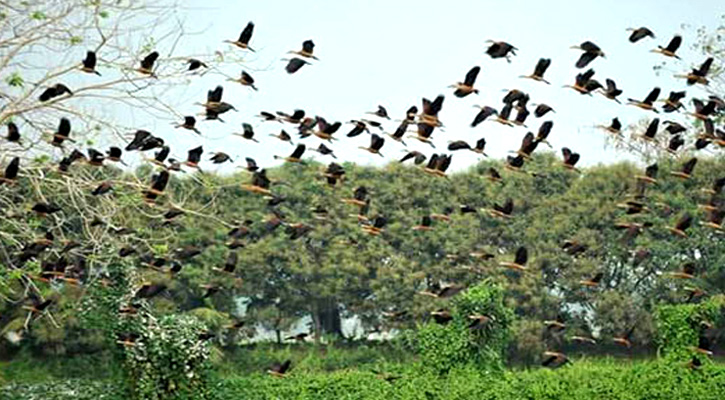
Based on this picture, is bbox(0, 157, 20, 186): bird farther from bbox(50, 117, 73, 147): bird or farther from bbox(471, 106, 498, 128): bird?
bbox(471, 106, 498, 128): bird

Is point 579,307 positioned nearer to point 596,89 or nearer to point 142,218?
point 142,218

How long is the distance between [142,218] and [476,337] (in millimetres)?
10413

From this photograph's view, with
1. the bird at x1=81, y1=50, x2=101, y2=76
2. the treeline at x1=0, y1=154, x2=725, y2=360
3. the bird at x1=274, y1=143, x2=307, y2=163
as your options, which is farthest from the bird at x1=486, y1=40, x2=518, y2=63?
the treeline at x1=0, y1=154, x2=725, y2=360

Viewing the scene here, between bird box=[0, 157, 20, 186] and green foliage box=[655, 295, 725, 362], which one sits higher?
bird box=[0, 157, 20, 186]

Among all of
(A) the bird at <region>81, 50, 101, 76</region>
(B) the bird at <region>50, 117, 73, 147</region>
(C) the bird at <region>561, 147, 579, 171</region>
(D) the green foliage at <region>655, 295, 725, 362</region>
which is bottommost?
(D) the green foliage at <region>655, 295, 725, 362</region>

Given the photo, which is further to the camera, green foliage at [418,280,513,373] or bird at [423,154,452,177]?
green foliage at [418,280,513,373]

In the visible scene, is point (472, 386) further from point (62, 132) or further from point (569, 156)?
point (62, 132)

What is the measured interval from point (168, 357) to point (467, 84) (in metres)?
6.13

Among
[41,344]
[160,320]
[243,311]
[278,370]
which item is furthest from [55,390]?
[243,311]

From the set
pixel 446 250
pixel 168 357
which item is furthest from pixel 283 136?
pixel 446 250

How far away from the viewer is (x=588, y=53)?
1052 centimetres

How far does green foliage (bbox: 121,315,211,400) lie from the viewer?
14.4 metres

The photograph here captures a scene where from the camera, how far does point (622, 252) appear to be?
2600cm

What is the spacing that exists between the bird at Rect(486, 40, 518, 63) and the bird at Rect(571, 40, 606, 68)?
600 mm
